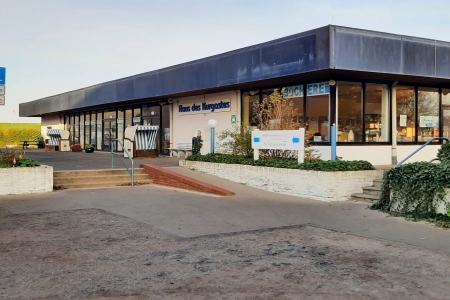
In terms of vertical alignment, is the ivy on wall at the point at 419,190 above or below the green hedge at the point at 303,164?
below

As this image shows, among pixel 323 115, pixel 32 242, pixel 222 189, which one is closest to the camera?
pixel 32 242

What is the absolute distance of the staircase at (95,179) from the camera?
1443 cm

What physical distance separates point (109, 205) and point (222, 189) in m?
3.24

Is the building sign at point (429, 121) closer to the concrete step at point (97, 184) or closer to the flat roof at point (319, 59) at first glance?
the flat roof at point (319, 59)

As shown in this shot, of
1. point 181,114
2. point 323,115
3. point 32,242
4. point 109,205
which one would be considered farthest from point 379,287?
point 181,114

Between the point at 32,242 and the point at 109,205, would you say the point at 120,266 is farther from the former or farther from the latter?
the point at 109,205

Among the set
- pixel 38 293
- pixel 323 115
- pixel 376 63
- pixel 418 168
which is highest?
pixel 376 63

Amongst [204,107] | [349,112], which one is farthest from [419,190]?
[204,107]

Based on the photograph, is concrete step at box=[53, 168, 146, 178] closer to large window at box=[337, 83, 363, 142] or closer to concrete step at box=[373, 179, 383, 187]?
large window at box=[337, 83, 363, 142]

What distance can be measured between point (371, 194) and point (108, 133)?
23.2m

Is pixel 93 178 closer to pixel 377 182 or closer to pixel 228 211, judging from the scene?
pixel 228 211

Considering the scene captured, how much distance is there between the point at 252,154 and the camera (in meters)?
15.6

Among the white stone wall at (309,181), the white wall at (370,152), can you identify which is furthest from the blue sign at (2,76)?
the white wall at (370,152)

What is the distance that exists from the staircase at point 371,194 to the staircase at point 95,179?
6.76 meters
